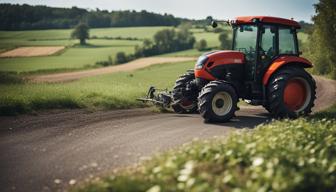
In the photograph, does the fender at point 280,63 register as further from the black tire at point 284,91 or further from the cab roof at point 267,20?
the cab roof at point 267,20

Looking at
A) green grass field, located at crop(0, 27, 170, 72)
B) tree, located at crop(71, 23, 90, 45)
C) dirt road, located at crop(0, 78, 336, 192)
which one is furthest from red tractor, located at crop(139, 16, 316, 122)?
tree, located at crop(71, 23, 90, 45)

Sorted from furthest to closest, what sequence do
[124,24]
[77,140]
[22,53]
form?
[124,24] → [22,53] → [77,140]

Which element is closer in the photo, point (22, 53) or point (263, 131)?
point (263, 131)

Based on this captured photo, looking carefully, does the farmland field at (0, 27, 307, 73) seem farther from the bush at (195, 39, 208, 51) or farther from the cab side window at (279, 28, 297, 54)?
the cab side window at (279, 28, 297, 54)

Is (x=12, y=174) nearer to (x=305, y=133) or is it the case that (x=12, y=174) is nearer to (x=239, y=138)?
(x=239, y=138)

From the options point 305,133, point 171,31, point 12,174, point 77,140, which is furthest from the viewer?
point 171,31

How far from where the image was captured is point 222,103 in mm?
12617

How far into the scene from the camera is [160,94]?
14.8 meters

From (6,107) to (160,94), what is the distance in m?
4.80

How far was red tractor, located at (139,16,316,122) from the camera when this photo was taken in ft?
41.7

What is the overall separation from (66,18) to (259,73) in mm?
84004

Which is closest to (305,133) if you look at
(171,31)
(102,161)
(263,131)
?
(263,131)

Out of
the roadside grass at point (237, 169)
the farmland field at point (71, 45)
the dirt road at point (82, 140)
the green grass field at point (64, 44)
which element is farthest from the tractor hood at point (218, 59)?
the green grass field at point (64, 44)

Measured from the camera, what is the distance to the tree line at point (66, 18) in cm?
7066
